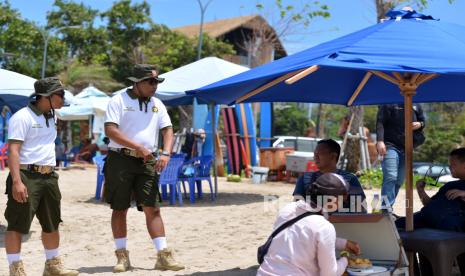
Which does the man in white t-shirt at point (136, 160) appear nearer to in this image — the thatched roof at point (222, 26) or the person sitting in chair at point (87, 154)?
the person sitting in chair at point (87, 154)

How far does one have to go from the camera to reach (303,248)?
10.4 feet

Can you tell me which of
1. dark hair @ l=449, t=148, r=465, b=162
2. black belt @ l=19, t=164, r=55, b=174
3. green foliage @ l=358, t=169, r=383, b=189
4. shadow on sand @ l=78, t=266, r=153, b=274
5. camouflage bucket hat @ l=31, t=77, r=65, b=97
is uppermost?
camouflage bucket hat @ l=31, t=77, r=65, b=97

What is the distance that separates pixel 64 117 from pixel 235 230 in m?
14.2

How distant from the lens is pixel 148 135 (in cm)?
523

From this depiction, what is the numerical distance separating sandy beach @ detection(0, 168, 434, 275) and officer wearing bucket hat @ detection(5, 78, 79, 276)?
1.99ft

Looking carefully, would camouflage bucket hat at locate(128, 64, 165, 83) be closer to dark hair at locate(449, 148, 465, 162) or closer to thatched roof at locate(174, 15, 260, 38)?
dark hair at locate(449, 148, 465, 162)

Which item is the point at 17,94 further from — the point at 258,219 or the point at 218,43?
the point at 218,43

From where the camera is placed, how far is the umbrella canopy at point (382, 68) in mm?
3711

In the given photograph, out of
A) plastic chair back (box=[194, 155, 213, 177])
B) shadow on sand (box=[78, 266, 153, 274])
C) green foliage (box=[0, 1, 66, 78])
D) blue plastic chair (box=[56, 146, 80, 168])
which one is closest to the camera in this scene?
shadow on sand (box=[78, 266, 153, 274])

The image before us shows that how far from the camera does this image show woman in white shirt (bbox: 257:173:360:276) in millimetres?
3160

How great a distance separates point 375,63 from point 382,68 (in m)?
0.08

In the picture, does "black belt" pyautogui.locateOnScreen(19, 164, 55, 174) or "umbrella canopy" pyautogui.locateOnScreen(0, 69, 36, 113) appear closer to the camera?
"black belt" pyautogui.locateOnScreen(19, 164, 55, 174)

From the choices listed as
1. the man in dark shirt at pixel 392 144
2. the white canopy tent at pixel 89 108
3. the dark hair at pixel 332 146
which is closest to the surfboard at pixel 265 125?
the white canopy tent at pixel 89 108

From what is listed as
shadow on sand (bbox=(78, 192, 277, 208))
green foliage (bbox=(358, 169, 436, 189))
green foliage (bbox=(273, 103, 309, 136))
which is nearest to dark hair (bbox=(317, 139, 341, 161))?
shadow on sand (bbox=(78, 192, 277, 208))
